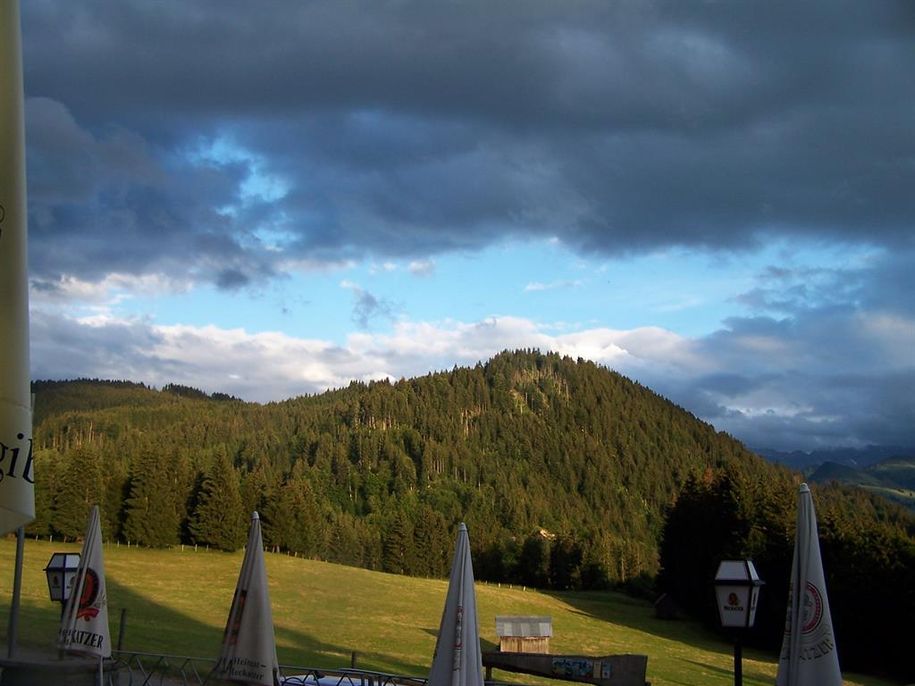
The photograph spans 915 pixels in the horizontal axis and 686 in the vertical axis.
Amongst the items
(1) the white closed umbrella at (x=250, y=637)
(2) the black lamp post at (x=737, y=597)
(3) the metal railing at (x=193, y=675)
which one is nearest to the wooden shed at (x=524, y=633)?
(3) the metal railing at (x=193, y=675)

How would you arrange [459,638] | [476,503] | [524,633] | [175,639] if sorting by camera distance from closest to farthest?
[459,638] < [175,639] < [524,633] < [476,503]

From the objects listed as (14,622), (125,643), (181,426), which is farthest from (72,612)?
(181,426)

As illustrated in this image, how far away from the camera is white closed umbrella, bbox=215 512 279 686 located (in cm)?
1113

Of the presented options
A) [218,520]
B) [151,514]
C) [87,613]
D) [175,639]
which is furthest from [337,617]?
[151,514]

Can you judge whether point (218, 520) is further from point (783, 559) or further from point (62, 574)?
point (62, 574)

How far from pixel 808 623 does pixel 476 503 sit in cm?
14284

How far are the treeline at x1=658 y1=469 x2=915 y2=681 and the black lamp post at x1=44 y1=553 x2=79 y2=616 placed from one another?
28167 mm

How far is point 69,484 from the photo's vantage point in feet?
227

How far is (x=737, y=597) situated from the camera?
33.2ft

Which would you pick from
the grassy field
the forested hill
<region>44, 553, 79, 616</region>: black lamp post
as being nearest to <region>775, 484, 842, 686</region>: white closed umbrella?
<region>44, 553, 79, 616</region>: black lamp post

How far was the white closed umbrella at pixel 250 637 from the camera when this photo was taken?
36.5 feet

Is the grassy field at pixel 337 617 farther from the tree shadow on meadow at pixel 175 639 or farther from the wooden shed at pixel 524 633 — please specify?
the wooden shed at pixel 524 633

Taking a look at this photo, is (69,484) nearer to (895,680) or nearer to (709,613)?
(709,613)

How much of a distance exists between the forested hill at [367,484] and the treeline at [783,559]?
5.51 m
